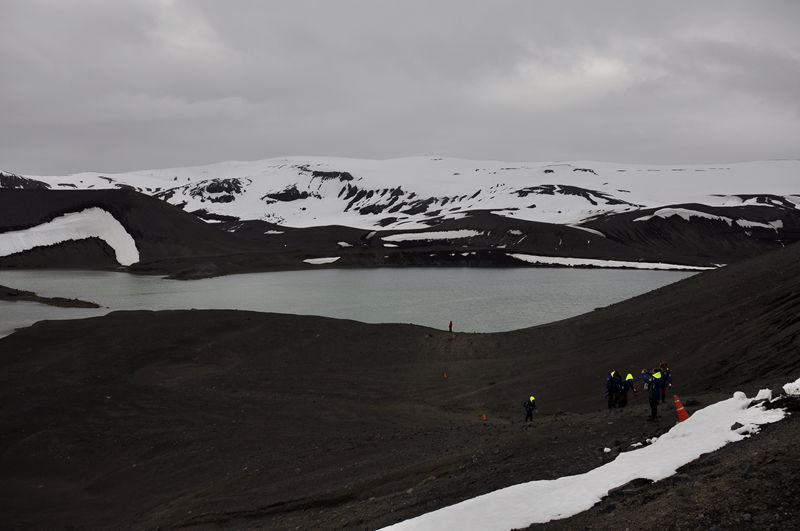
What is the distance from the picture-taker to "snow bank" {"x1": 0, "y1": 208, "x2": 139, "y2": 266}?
74.6 m

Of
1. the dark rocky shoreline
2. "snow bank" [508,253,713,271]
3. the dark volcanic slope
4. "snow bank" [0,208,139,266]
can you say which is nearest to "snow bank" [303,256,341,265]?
the dark rocky shoreline

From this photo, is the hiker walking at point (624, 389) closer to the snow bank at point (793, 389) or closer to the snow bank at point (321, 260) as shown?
the snow bank at point (793, 389)

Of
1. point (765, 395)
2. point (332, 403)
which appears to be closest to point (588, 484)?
point (765, 395)

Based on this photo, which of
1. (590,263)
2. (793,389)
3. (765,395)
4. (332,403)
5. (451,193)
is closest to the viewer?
(793,389)

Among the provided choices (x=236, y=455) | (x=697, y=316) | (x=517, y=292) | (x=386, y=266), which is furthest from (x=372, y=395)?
(x=386, y=266)

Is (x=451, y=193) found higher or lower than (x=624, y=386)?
higher

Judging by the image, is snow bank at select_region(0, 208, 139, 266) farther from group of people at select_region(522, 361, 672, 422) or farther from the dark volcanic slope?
group of people at select_region(522, 361, 672, 422)

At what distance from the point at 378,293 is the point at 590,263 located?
1301 inches

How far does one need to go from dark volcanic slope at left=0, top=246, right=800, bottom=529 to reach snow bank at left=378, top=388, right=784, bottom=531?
68cm

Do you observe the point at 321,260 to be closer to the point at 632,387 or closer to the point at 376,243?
the point at 376,243

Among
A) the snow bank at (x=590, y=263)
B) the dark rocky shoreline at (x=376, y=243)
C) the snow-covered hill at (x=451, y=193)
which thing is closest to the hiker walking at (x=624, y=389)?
the dark rocky shoreline at (x=376, y=243)

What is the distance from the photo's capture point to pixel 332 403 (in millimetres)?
19109

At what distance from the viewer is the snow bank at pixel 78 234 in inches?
2936

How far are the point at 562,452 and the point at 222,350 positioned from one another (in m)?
19.3
